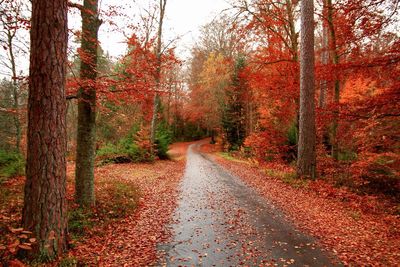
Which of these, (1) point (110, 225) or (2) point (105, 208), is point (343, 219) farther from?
(2) point (105, 208)

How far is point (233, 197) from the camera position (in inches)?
330

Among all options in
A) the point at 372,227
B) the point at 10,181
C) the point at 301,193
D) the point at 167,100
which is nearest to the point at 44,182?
the point at 10,181

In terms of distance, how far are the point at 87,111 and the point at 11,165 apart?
4669 millimetres

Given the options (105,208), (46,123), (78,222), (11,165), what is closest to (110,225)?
(78,222)

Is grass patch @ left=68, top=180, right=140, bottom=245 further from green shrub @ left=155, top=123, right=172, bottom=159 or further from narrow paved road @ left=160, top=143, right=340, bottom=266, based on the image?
green shrub @ left=155, top=123, right=172, bottom=159

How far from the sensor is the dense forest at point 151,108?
3801 millimetres

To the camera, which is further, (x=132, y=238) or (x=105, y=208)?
(x=105, y=208)

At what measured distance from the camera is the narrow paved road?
426 cm

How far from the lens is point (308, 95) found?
9656mm

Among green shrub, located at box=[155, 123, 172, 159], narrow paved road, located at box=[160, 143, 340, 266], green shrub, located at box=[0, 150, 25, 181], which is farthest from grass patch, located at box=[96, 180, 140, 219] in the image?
green shrub, located at box=[155, 123, 172, 159]

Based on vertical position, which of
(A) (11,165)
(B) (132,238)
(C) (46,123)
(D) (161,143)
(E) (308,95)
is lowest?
(B) (132,238)

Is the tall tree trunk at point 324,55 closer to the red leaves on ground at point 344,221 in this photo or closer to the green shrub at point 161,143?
the red leaves on ground at point 344,221

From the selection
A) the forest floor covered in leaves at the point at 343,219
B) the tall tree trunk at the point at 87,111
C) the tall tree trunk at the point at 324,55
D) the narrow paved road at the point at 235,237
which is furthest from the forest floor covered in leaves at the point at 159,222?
the tall tree trunk at the point at 324,55

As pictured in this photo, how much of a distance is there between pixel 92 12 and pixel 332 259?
24.5ft
